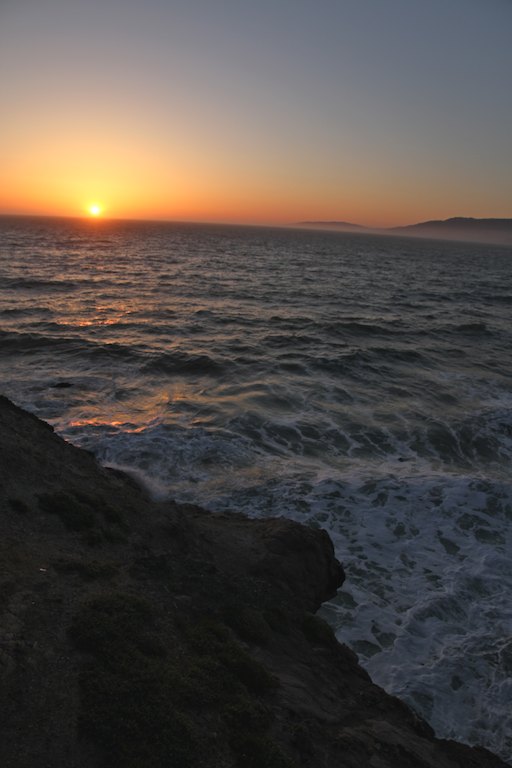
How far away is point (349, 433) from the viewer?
18859 mm

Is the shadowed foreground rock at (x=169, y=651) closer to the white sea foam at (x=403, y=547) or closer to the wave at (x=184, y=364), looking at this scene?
the white sea foam at (x=403, y=547)

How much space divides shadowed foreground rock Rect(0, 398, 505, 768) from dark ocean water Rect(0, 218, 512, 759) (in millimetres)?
1860

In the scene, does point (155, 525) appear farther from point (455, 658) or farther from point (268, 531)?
point (455, 658)

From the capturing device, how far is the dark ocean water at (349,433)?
9680 millimetres

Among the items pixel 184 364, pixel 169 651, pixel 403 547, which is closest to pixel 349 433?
pixel 403 547

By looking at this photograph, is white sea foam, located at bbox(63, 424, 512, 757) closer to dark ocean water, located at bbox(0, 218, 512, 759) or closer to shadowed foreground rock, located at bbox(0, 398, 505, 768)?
dark ocean water, located at bbox(0, 218, 512, 759)

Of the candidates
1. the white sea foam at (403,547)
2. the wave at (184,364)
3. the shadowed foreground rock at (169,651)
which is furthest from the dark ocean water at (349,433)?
Answer: the shadowed foreground rock at (169,651)

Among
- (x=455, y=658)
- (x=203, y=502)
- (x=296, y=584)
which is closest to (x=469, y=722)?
(x=455, y=658)

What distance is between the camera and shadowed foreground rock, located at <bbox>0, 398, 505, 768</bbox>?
17.3 ft

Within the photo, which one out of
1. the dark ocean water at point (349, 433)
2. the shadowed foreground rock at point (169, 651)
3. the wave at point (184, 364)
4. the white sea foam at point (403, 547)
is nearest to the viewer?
the shadowed foreground rock at point (169, 651)

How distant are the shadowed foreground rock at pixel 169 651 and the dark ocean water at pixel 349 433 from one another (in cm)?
186

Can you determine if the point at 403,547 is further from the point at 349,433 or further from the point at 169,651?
the point at 169,651

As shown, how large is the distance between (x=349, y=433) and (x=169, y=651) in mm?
13413

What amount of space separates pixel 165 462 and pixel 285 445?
4536mm
